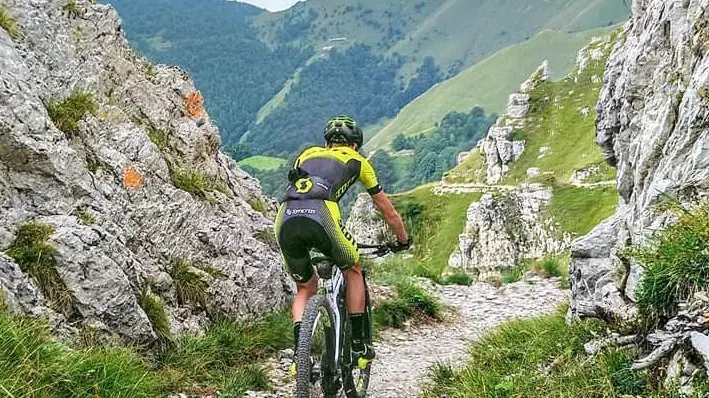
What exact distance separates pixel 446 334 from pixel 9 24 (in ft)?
29.6

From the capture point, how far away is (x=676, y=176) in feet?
24.1

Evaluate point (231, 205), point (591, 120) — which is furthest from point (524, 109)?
point (231, 205)

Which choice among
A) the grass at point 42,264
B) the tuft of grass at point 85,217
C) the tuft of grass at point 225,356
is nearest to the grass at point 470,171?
the tuft of grass at point 225,356

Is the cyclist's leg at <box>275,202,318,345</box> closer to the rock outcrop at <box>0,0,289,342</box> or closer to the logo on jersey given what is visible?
the logo on jersey

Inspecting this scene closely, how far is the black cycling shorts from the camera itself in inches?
276

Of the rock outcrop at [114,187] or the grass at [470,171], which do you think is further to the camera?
the grass at [470,171]

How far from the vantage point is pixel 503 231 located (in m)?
98.5

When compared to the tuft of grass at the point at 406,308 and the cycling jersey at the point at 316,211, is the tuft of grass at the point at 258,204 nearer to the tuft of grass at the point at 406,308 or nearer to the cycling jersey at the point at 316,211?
the tuft of grass at the point at 406,308

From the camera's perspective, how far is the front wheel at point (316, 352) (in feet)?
20.7

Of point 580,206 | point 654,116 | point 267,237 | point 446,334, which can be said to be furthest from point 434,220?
point 654,116

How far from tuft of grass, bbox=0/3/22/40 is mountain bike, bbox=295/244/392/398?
5950 mm

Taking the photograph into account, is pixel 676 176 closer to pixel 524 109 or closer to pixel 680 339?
pixel 680 339

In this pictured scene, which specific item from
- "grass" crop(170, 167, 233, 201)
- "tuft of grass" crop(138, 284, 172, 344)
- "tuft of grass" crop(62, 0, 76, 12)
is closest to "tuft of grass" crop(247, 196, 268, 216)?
"grass" crop(170, 167, 233, 201)

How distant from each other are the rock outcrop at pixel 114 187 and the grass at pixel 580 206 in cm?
7842
